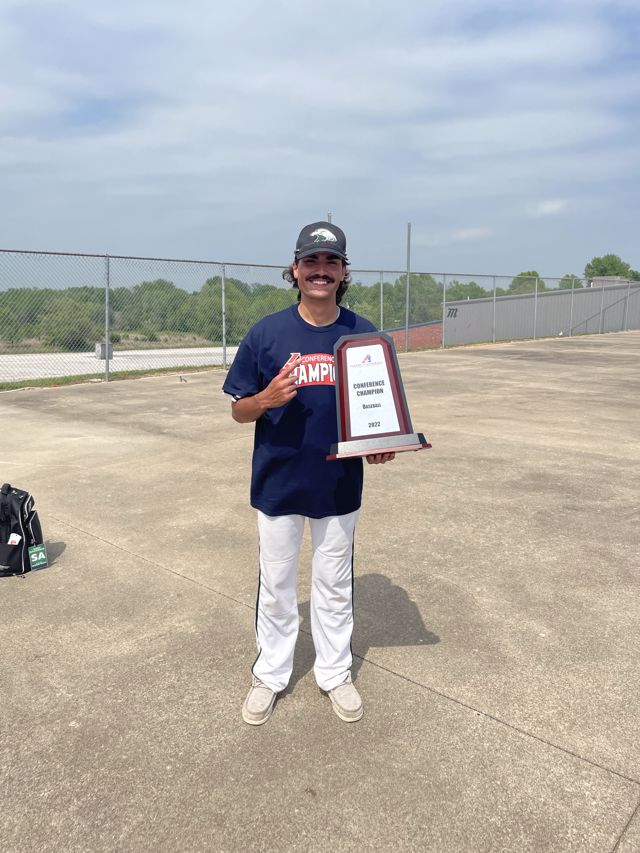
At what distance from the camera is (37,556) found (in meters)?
4.02

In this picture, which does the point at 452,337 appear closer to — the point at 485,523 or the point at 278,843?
the point at 485,523

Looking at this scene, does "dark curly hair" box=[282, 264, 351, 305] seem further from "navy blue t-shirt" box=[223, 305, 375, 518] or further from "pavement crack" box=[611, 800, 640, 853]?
"pavement crack" box=[611, 800, 640, 853]

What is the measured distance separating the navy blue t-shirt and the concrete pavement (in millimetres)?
873

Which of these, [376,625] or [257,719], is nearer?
[257,719]

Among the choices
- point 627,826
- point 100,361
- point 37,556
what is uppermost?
point 100,361

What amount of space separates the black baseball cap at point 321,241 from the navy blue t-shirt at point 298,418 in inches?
9.2

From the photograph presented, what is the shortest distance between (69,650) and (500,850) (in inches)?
81.3

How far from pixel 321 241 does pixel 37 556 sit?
270 centimetres

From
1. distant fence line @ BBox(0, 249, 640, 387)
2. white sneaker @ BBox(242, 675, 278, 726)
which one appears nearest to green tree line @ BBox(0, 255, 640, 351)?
distant fence line @ BBox(0, 249, 640, 387)

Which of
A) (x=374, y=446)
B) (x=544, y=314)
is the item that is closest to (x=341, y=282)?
(x=374, y=446)

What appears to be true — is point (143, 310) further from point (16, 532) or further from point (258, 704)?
point (258, 704)

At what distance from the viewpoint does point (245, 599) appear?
12.0 feet

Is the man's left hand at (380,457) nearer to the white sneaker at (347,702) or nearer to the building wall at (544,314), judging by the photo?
the white sneaker at (347,702)

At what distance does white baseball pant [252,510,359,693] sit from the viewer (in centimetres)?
265
